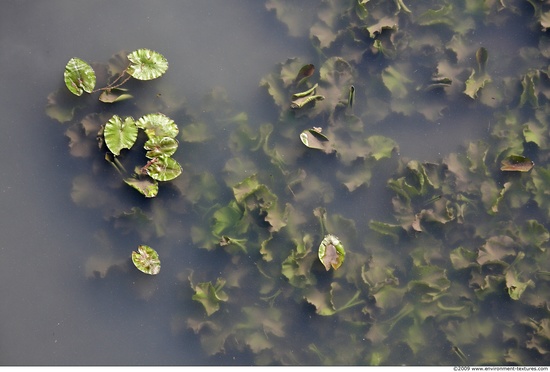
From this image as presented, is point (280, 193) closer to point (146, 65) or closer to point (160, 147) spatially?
point (160, 147)

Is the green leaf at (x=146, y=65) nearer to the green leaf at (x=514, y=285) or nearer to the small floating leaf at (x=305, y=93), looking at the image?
the small floating leaf at (x=305, y=93)

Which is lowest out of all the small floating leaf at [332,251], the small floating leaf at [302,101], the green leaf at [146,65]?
the small floating leaf at [332,251]

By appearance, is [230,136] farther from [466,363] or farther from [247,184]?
[466,363]

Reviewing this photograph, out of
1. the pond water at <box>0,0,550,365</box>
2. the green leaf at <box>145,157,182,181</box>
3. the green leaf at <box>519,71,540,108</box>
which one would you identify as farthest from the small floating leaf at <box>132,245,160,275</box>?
the green leaf at <box>519,71,540,108</box>

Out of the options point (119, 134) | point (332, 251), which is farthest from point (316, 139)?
point (119, 134)

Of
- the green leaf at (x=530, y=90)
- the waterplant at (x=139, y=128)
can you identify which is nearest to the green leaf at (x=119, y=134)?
the waterplant at (x=139, y=128)

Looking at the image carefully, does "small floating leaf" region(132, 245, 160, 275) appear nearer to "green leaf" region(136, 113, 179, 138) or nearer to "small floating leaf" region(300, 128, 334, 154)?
"green leaf" region(136, 113, 179, 138)
